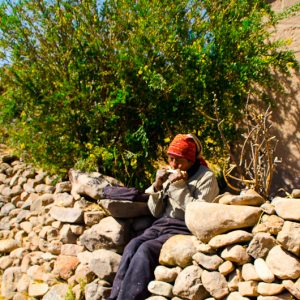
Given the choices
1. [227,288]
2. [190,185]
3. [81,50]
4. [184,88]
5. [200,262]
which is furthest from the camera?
[81,50]

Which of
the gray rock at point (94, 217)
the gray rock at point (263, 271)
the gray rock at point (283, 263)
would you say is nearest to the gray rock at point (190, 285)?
the gray rock at point (263, 271)

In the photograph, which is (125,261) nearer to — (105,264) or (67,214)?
(105,264)

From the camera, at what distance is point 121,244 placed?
4.38 metres

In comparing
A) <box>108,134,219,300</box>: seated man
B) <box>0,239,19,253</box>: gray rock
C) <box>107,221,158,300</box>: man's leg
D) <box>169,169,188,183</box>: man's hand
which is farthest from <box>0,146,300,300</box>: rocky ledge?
<box>169,169,188,183</box>: man's hand

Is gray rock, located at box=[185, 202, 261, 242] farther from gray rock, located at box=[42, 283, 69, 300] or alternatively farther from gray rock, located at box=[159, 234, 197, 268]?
gray rock, located at box=[42, 283, 69, 300]

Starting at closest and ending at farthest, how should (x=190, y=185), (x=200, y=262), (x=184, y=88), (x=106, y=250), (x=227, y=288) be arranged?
(x=227, y=288) < (x=200, y=262) < (x=190, y=185) < (x=106, y=250) < (x=184, y=88)

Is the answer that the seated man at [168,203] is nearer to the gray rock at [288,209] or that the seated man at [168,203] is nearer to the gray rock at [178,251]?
the gray rock at [178,251]

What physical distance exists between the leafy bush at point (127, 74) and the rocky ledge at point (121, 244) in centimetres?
64

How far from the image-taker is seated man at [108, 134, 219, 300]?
3.63 m

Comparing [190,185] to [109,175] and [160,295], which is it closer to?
[160,295]

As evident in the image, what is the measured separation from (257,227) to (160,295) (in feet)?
3.41

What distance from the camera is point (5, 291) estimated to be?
541cm

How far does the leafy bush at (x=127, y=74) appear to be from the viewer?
5129 millimetres

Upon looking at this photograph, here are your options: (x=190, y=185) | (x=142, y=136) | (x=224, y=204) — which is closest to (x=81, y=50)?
(x=142, y=136)
